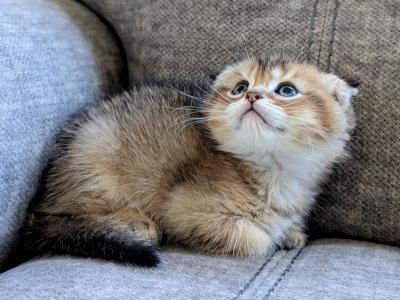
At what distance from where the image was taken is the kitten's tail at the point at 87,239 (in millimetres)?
933

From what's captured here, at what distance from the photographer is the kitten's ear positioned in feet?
3.43

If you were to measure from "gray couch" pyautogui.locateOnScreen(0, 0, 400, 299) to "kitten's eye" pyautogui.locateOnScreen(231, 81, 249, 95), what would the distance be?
0.16m

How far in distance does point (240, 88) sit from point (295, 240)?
0.30 m

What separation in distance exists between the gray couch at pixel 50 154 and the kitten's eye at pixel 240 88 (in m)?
0.16

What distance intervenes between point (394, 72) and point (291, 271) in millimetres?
422

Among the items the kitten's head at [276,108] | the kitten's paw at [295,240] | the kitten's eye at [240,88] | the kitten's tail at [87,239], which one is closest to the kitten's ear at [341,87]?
the kitten's head at [276,108]

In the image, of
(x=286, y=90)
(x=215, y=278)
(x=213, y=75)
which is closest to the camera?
(x=215, y=278)

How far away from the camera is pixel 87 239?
966 mm

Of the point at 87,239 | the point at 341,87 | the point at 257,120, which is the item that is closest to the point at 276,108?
the point at 257,120

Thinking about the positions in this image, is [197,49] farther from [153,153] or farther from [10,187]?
[10,187]

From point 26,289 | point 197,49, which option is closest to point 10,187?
point 26,289

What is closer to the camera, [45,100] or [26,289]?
[26,289]

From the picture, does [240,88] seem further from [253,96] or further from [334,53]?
[334,53]

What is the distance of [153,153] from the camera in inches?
43.0
